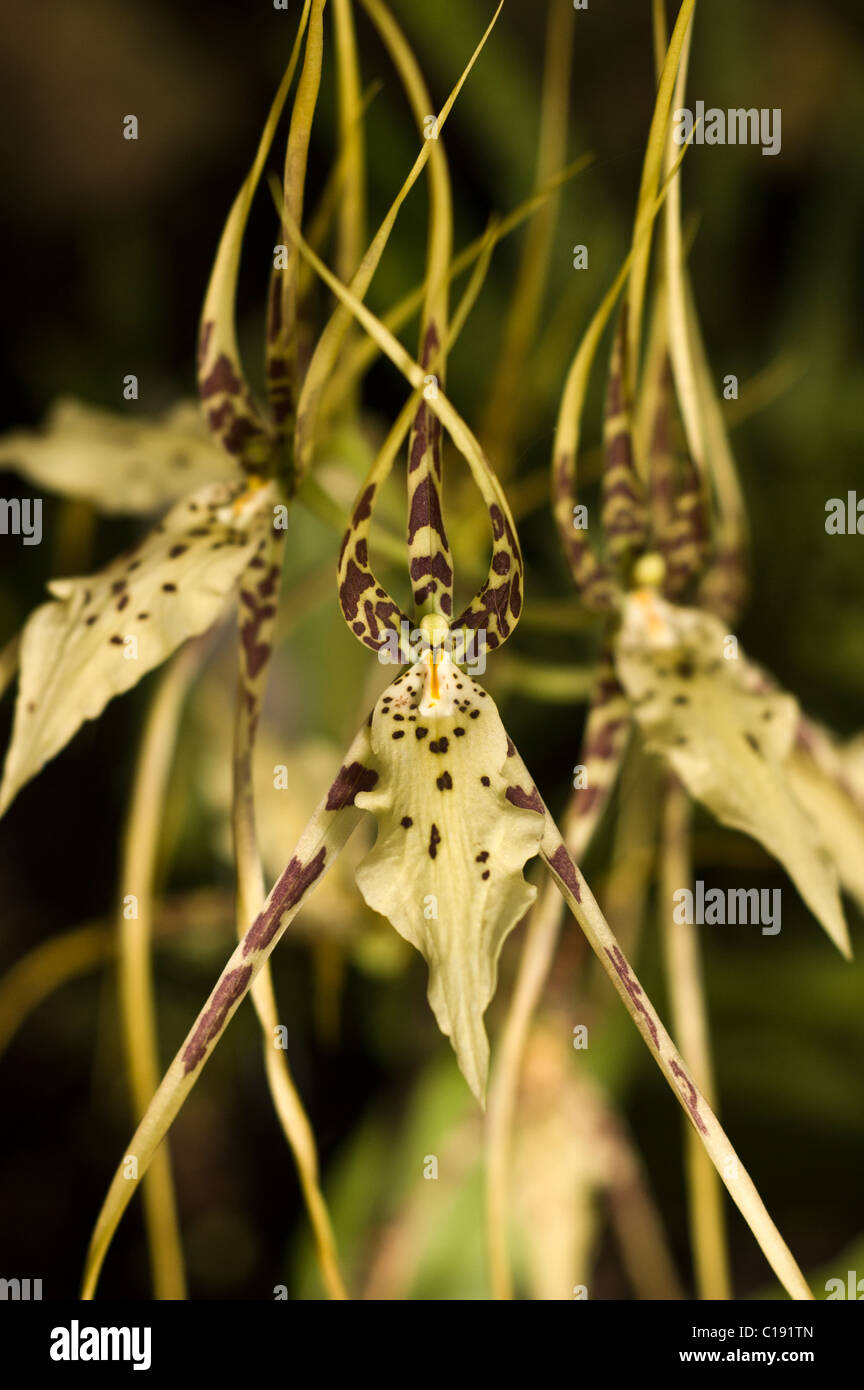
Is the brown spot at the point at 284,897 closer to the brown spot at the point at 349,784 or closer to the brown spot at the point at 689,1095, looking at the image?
the brown spot at the point at 349,784

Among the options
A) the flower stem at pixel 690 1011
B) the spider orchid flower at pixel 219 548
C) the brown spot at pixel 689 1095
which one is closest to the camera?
the brown spot at pixel 689 1095

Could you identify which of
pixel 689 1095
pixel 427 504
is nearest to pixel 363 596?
Result: pixel 427 504

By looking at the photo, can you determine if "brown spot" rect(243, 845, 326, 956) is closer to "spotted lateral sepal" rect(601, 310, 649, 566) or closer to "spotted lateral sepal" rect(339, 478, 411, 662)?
"spotted lateral sepal" rect(339, 478, 411, 662)

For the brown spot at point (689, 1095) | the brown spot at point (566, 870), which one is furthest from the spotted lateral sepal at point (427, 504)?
the brown spot at point (689, 1095)

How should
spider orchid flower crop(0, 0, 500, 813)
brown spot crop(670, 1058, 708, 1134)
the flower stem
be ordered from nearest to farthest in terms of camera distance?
brown spot crop(670, 1058, 708, 1134) < spider orchid flower crop(0, 0, 500, 813) < the flower stem

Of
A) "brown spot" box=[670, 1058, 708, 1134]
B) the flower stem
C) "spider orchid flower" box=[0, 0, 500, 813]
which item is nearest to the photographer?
"brown spot" box=[670, 1058, 708, 1134]

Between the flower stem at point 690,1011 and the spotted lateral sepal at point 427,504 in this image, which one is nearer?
the spotted lateral sepal at point 427,504

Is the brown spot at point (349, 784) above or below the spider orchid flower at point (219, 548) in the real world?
below

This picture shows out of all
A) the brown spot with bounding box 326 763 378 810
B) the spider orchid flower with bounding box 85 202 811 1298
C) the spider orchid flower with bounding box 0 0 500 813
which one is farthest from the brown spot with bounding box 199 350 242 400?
the brown spot with bounding box 326 763 378 810

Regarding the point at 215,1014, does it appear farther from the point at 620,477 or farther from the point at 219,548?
the point at 620,477
